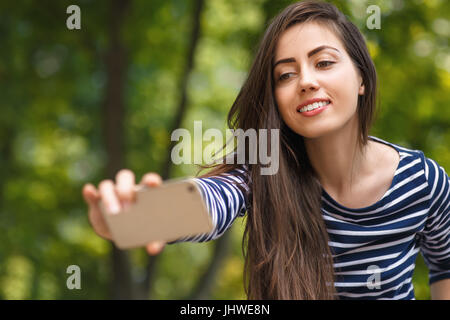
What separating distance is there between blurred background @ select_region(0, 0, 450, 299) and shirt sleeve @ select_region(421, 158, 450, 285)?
2.27 meters

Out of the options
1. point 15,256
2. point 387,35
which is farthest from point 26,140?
point 387,35

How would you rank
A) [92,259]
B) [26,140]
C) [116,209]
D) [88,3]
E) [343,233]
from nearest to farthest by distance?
[116,209], [343,233], [88,3], [92,259], [26,140]

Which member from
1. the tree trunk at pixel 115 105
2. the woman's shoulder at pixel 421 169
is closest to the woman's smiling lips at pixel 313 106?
the woman's shoulder at pixel 421 169

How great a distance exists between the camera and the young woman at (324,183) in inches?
64.4

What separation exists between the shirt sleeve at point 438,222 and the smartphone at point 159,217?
39.5 inches

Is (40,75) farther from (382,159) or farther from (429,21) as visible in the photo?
(382,159)

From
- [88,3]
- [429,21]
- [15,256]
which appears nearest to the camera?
[429,21]

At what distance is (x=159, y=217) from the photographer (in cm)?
108

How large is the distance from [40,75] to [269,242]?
209 inches

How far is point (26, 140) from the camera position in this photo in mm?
7602

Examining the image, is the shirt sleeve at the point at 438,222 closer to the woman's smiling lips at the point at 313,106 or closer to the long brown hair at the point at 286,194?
the long brown hair at the point at 286,194

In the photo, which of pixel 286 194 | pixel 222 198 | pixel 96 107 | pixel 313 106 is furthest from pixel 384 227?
pixel 96 107

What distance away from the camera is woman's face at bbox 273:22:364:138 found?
5.36ft

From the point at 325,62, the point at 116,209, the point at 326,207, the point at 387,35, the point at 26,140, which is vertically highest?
the point at 26,140
